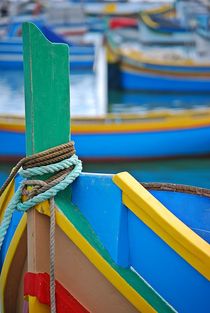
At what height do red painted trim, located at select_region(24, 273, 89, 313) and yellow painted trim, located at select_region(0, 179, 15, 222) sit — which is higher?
yellow painted trim, located at select_region(0, 179, 15, 222)

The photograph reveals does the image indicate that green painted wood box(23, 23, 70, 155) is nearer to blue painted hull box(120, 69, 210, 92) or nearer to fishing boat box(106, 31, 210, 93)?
fishing boat box(106, 31, 210, 93)

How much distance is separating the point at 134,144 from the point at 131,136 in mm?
163

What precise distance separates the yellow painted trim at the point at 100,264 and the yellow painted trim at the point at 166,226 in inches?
9.7

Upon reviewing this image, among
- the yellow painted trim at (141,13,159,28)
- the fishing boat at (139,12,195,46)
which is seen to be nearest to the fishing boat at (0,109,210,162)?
the yellow painted trim at (141,13,159,28)

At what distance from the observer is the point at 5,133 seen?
798 cm

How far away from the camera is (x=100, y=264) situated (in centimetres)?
214

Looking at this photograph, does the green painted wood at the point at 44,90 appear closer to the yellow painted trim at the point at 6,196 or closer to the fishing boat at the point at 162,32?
the yellow painted trim at the point at 6,196

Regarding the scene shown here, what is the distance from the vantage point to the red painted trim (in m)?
2.18

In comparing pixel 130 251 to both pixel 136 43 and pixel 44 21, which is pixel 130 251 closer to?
pixel 44 21

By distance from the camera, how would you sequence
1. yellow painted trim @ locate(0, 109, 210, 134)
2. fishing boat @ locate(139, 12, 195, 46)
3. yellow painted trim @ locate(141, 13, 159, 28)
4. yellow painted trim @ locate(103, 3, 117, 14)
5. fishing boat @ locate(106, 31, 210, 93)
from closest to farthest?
1. yellow painted trim @ locate(0, 109, 210, 134)
2. fishing boat @ locate(106, 31, 210, 93)
3. yellow painted trim @ locate(141, 13, 159, 28)
4. fishing boat @ locate(139, 12, 195, 46)
5. yellow painted trim @ locate(103, 3, 117, 14)

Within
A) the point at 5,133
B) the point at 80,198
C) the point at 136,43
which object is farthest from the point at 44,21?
the point at 80,198

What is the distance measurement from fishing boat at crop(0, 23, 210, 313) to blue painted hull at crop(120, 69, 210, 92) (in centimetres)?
1395

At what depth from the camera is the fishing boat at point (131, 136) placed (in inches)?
316

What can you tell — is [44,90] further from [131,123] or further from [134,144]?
[134,144]
